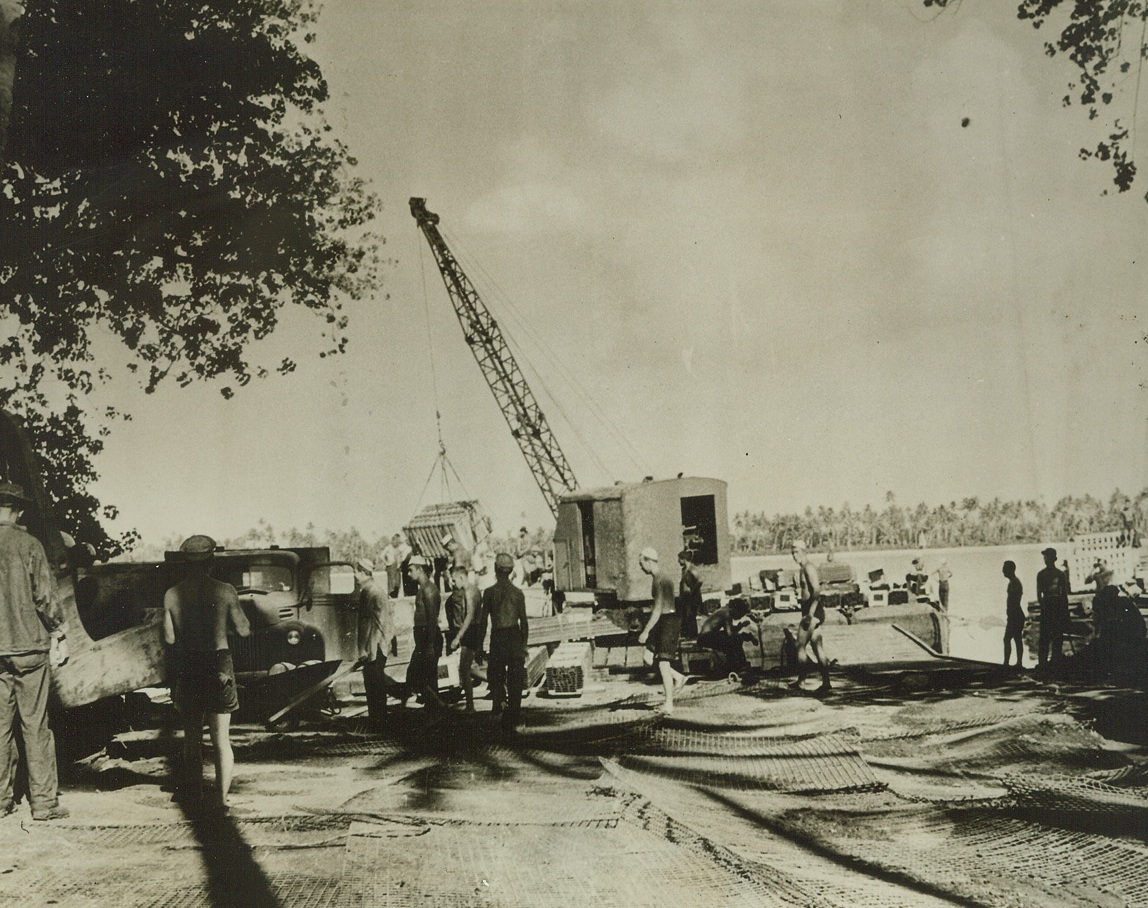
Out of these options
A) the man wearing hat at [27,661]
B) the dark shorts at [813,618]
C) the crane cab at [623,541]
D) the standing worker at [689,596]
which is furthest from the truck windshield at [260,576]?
the dark shorts at [813,618]

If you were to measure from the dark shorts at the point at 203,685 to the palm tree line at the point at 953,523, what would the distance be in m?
3.52

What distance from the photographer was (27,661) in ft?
12.3

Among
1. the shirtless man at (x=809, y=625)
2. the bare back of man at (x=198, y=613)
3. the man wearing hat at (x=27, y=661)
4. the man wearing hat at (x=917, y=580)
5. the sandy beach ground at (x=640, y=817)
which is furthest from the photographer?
the man wearing hat at (x=917, y=580)

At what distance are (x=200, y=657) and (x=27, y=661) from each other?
0.74 meters

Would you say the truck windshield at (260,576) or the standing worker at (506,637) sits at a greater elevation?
the truck windshield at (260,576)

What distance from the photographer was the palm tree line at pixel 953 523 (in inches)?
205

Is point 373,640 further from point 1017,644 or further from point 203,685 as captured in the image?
point 1017,644

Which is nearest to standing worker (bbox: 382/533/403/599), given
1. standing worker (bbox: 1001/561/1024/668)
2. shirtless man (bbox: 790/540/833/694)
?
shirtless man (bbox: 790/540/833/694)

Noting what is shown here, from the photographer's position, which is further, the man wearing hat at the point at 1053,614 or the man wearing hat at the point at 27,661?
the man wearing hat at the point at 1053,614

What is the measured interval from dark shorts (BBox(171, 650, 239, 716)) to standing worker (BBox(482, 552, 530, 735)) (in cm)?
205

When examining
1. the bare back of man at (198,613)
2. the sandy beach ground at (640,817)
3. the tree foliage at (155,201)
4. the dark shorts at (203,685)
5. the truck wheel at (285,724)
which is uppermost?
the tree foliage at (155,201)

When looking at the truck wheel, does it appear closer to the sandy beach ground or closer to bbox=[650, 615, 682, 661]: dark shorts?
the sandy beach ground

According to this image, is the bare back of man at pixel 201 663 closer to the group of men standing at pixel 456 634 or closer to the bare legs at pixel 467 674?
the group of men standing at pixel 456 634

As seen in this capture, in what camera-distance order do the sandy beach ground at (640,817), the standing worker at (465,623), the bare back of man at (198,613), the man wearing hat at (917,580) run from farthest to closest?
the man wearing hat at (917,580)
the standing worker at (465,623)
the bare back of man at (198,613)
the sandy beach ground at (640,817)
